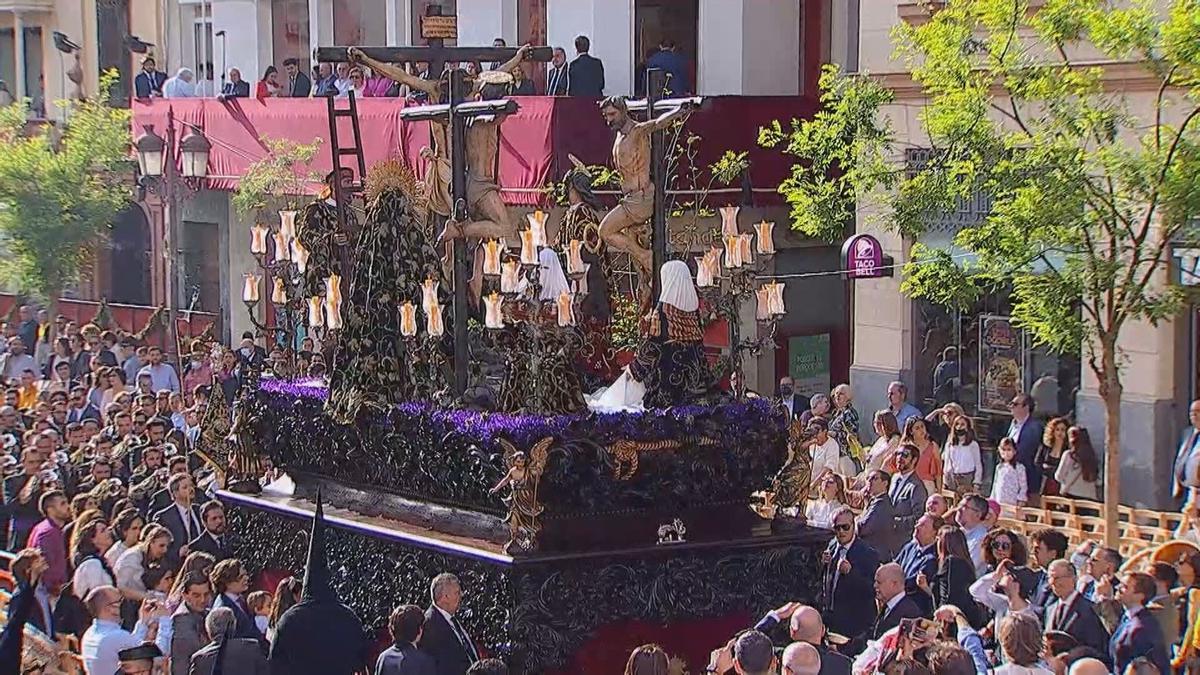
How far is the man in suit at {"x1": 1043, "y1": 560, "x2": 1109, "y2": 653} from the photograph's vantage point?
13.3 meters

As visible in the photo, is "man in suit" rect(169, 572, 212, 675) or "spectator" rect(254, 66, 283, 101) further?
"spectator" rect(254, 66, 283, 101)

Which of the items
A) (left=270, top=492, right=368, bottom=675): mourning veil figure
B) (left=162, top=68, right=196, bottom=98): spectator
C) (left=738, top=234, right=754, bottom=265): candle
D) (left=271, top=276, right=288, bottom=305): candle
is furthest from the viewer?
(left=162, top=68, right=196, bottom=98): spectator

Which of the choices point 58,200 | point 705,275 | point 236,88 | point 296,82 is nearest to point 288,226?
point 705,275

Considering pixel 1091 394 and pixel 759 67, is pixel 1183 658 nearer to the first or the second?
pixel 1091 394

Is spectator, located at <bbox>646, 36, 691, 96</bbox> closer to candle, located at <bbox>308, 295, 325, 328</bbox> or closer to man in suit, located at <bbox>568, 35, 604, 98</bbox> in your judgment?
man in suit, located at <bbox>568, 35, 604, 98</bbox>

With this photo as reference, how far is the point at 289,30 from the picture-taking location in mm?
36875

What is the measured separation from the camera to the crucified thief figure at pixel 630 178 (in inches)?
661

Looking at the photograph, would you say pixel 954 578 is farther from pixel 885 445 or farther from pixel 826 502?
pixel 885 445

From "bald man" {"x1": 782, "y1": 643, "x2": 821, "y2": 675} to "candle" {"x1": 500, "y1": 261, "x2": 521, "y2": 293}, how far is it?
17.7 feet

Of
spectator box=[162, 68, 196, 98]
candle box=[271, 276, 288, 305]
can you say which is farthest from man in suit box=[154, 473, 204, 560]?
spectator box=[162, 68, 196, 98]

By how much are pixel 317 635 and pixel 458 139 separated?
4794 mm

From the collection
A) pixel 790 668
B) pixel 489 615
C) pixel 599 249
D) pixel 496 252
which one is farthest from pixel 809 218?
pixel 790 668

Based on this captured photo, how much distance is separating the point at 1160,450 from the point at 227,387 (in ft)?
31.4

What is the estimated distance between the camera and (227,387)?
2355 centimetres
